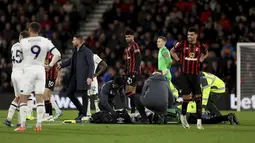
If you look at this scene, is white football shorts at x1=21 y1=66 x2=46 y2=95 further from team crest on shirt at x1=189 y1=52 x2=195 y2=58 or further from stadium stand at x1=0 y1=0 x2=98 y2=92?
stadium stand at x1=0 y1=0 x2=98 y2=92

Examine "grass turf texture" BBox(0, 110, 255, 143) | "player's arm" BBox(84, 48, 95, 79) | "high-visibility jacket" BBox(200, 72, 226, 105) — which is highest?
"player's arm" BBox(84, 48, 95, 79)

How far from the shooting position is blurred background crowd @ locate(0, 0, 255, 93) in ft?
82.0

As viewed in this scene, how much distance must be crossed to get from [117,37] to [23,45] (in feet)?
43.6

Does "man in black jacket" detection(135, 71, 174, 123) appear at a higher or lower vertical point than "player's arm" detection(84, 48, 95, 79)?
lower

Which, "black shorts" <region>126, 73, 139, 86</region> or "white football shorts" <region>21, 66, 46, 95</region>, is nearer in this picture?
"white football shorts" <region>21, 66, 46, 95</region>

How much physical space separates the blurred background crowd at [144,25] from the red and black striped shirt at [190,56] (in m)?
9.09

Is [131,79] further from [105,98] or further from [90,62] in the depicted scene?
[90,62]

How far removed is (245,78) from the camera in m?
24.4

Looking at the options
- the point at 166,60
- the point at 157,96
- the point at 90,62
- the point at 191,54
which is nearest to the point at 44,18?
the point at 166,60

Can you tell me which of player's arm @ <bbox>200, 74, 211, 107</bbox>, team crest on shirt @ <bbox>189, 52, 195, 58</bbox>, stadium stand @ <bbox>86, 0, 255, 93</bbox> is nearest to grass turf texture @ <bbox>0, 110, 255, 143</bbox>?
player's arm @ <bbox>200, 74, 211, 107</bbox>

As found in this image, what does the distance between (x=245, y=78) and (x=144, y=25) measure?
4367 mm

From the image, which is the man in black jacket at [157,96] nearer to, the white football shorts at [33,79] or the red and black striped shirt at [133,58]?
the red and black striped shirt at [133,58]

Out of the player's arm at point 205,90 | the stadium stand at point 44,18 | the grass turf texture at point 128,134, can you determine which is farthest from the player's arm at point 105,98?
the stadium stand at point 44,18

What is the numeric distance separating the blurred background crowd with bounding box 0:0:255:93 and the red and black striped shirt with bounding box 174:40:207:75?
909 cm
